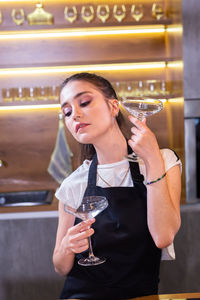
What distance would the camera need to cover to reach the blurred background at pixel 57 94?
2.58m

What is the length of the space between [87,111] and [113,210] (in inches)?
15.0

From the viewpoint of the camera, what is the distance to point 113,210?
5.01 feet

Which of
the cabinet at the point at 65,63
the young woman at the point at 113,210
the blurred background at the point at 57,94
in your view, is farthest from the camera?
the cabinet at the point at 65,63

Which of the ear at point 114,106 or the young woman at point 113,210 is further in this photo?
the ear at point 114,106

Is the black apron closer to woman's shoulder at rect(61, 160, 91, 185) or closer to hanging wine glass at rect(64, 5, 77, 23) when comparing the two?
woman's shoulder at rect(61, 160, 91, 185)

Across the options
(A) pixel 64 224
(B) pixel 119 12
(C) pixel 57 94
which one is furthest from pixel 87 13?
(A) pixel 64 224

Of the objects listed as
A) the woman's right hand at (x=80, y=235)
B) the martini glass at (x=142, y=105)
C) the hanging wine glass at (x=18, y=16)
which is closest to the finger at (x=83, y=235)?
the woman's right hand at (x=80, y=235)

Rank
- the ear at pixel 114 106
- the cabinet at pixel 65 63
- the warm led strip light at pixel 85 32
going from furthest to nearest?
the warm led strip light at pixel 85 32, the cabinet at pixel 65 63, the ear at pixel 114 106

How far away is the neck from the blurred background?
1.14 m

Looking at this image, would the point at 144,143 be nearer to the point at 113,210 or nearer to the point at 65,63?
the point at 113,210

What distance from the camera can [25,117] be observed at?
343 cm

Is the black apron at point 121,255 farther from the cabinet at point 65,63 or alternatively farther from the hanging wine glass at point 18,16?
the hanging wine glass at point 18,16

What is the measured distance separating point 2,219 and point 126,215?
1312 mm

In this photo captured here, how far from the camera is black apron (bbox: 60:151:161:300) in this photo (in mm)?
1466
